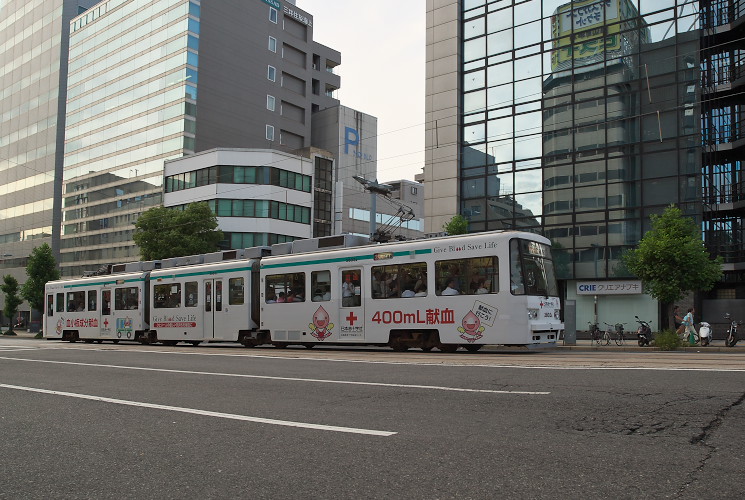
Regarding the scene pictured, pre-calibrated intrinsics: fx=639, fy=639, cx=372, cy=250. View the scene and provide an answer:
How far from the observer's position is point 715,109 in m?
34.8

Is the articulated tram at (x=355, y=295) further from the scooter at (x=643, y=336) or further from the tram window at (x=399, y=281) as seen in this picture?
the scooter at (x=643, y=336)

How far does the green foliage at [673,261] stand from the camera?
25.5m

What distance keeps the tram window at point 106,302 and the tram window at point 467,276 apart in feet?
54.1

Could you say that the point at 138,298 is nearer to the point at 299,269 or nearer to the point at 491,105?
the point at 299,269

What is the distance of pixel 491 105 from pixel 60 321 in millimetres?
26151

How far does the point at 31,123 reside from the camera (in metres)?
89.8

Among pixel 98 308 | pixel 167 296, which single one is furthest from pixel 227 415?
pixel 98 308

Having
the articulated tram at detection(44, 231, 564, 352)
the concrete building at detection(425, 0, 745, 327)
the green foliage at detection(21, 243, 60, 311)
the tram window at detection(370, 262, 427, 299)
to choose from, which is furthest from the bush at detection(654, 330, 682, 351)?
the green foliage at detection(21, 243, 60, 311)

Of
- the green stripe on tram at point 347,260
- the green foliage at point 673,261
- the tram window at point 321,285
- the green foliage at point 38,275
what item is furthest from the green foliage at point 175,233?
the green foliage at point 673,261

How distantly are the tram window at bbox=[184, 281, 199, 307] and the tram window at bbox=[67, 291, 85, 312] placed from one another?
25.6 ft

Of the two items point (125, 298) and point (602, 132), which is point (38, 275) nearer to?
point (125, 298)

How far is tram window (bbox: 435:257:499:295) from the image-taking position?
1545cm

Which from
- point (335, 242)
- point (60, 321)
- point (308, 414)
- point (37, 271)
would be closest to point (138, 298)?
point (60, 321)

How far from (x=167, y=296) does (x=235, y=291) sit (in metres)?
4.09
